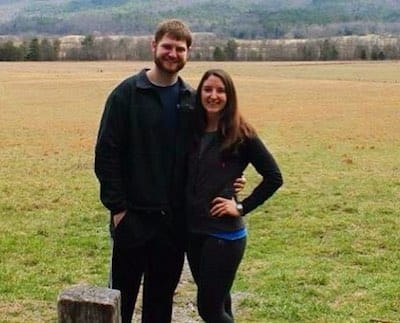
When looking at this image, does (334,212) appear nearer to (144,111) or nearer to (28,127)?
(144,111)

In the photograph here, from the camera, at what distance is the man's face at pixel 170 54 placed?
13.3 feet

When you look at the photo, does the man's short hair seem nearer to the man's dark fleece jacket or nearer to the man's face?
the man's face

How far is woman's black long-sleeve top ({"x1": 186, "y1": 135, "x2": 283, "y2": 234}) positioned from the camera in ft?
13.4

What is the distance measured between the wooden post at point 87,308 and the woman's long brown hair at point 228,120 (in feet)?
4.89

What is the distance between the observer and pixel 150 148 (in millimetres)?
4098

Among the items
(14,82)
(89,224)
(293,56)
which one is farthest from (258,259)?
(293,56)

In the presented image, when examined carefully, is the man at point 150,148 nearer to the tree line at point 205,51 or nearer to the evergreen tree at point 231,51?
the tree line at point 205,51

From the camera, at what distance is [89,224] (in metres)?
10.1

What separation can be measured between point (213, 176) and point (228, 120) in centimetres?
30

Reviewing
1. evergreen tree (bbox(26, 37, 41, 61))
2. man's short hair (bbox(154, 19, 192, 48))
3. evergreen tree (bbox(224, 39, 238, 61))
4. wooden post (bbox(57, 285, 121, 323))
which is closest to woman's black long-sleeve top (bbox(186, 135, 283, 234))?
man's short hair (bbox(154, 19, 192, 48))

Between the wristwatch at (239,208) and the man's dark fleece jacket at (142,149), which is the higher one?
the man's dark fleece jacket at (142,149)

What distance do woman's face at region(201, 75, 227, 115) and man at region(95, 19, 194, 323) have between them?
0.09 m

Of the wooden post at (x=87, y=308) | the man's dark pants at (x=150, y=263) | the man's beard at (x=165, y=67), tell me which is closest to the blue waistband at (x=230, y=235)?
the man's dark pants at (x=150, y=263)

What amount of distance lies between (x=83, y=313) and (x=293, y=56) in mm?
132014
